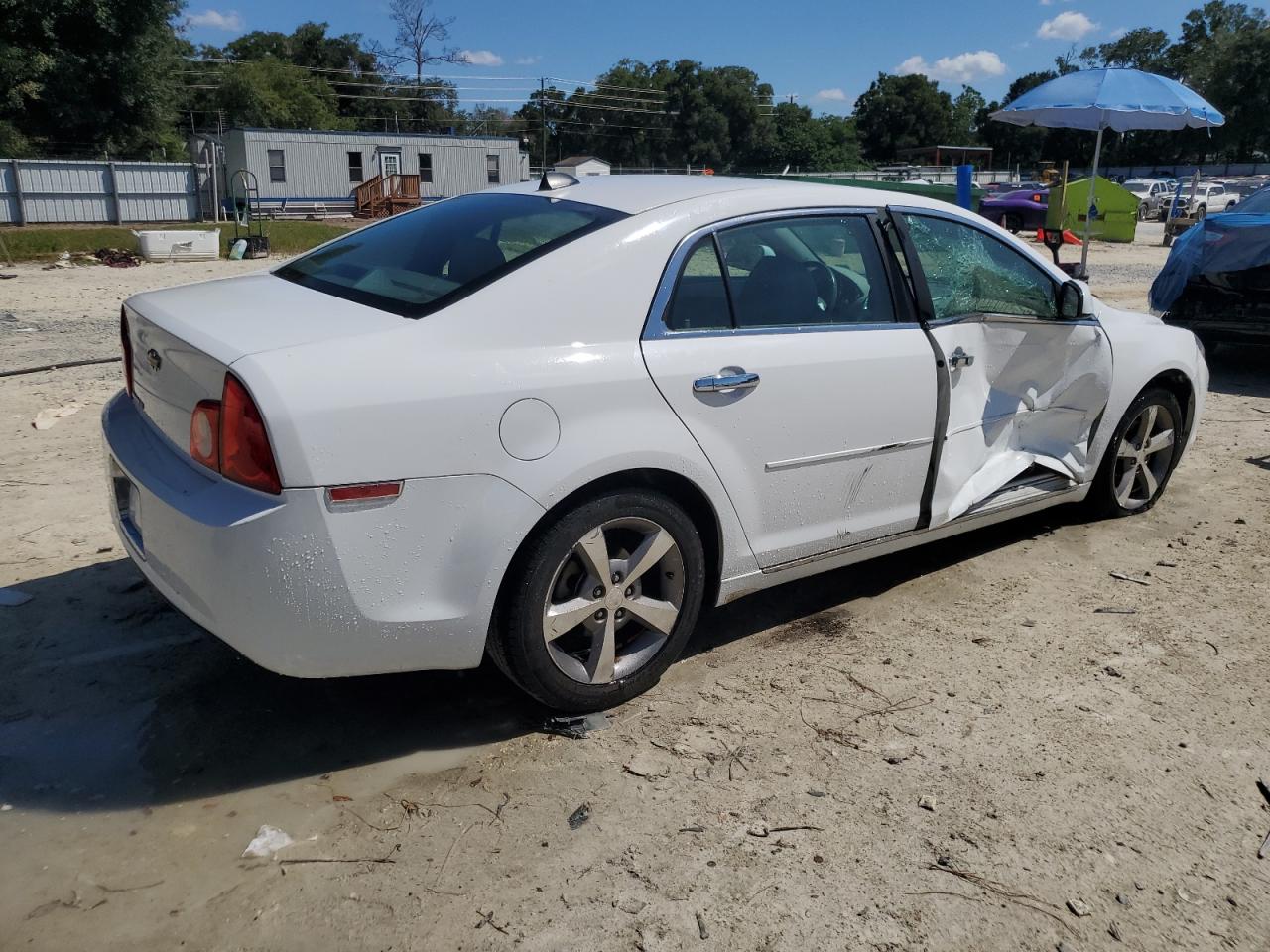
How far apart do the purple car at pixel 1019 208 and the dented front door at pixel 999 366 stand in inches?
995

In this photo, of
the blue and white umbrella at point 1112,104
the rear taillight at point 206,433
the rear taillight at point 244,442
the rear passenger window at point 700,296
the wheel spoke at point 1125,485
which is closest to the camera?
the rear taillight at point 244,442

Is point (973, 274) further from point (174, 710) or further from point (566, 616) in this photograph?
point (174, 710)

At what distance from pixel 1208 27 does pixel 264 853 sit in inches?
4441

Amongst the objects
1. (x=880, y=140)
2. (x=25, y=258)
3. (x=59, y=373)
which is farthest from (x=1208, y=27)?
(x=59, y=373)

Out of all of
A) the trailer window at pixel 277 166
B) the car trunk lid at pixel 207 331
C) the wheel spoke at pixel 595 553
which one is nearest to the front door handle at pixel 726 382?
the wheel spoke at pixel 595 553

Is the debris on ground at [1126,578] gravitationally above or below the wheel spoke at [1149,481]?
below

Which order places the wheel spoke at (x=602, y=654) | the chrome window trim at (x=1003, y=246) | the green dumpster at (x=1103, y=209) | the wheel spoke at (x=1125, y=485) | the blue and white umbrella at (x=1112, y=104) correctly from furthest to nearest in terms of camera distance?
the green dumpster at (x=1103, y=209)
the blue and white umbrella at (x=1112, y=104)
the wheel spoke at (x=1125, y=485)
the chrome window trim at (x=1003, y=246)
the wheel spoke at (x=602, y=654)

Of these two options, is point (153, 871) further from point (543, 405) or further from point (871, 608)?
point (871, 608)

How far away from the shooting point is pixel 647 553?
3.21 metres

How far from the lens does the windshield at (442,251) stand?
311 centimetres

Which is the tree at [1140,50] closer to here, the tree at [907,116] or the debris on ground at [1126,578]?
the tree at [907,116]

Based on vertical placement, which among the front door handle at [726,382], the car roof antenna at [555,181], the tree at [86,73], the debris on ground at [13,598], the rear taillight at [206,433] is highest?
the tree at [86,73]

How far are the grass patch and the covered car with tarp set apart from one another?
15.8 meters

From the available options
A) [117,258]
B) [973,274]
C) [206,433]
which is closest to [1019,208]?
[117,258]
